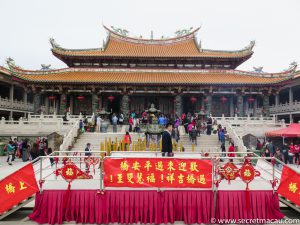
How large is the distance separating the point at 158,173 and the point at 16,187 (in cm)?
323

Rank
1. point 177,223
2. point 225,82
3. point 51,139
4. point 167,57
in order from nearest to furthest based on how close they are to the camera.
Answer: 1. point 177,223
2. point 51,139
3. point 225,82
4. point 167,57

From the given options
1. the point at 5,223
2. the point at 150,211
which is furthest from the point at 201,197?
the point at 5,223

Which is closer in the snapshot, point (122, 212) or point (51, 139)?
point (122, 212)

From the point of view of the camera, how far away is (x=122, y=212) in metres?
6.03

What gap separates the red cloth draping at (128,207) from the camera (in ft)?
19.7

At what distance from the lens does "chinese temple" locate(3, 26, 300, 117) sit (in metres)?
25.0

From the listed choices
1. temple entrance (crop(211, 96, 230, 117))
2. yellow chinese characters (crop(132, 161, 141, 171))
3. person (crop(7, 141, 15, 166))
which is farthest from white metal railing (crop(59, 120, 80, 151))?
temple entrance (crop(211, 96, 230, 117))

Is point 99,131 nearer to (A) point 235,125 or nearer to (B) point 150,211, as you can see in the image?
(A) point 235,125

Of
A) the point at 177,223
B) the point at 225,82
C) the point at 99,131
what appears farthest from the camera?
the point at 225,82

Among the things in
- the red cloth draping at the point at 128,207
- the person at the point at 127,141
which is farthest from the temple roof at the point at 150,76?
the red cloth draping at the point at 128,207

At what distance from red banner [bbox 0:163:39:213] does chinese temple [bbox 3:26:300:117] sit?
62.3 feet

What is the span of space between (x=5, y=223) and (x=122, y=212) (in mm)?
2686

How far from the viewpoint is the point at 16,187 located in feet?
19.8

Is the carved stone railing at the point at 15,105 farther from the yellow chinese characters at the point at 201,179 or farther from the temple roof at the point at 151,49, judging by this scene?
the yellow chinese characters at the point at 201,179
